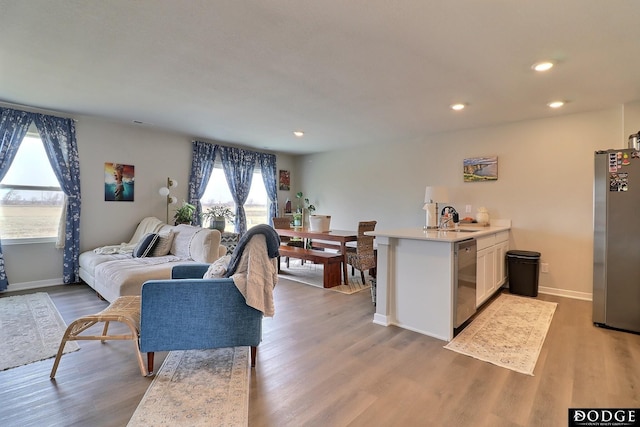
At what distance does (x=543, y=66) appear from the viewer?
2.71m

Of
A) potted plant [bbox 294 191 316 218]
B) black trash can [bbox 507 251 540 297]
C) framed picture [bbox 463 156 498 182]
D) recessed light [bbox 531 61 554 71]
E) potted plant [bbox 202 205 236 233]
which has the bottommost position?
black trash can [bbox 507 251 540 297]

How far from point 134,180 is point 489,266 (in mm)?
5517

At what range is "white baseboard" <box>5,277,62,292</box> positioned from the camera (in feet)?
13.6

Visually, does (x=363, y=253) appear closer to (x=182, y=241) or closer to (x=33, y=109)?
(x=182, y=241)

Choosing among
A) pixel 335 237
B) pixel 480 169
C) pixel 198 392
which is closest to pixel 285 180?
pixel 335 237

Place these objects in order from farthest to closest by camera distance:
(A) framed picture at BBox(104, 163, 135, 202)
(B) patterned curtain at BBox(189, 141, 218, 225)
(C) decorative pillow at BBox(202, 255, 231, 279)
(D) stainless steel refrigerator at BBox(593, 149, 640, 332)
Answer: (B) patterned curtain at BBox(189, 141, 218, 225), (A) framed picture at BBox(104, 163, 135, 202), (D) stainless steel refrigerator at BBox(593, 149, 640, 332), (C) decorative pillow at BBox(202, 255, 231, 279)

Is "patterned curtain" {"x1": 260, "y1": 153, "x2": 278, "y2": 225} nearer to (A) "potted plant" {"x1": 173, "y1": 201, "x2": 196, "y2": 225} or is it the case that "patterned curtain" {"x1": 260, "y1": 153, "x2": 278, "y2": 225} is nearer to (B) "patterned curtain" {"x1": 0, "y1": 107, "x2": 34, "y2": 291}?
(A) "potted plant" {"x1": 173, "y1": 201, "x2": 196, "y2": 225}

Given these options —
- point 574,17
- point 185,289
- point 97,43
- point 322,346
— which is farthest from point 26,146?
point 574,17

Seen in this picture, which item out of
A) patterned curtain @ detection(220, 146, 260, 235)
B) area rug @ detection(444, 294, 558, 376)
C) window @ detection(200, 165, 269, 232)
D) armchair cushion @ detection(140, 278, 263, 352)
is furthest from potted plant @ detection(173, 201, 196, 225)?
area rug @ detection(444, 294, 558, 376)

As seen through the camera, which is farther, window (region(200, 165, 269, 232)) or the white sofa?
window (region(200, 165, 269, 232))

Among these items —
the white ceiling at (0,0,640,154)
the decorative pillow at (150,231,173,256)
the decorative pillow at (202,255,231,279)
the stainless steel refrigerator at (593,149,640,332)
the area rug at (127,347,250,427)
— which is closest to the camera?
the area rug at (127,347,250,427)

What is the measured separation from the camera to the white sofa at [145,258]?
3.15 m

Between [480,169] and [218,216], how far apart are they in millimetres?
4580

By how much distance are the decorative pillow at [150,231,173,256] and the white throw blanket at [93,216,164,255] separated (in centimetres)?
53
